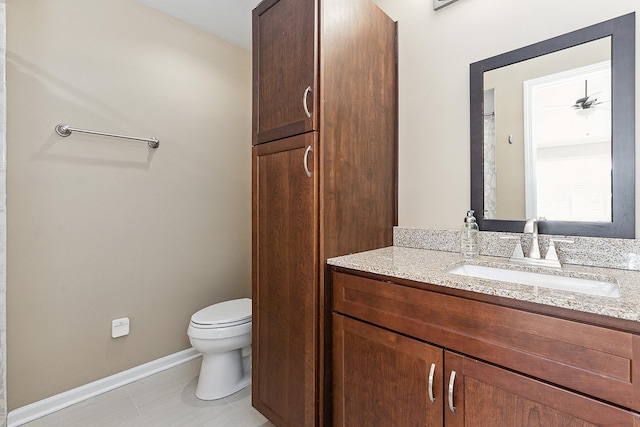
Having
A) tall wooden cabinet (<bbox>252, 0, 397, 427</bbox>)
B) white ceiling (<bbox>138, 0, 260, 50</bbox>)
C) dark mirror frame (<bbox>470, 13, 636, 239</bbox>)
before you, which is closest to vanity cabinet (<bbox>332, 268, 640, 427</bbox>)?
tall wooden cabinet (<bbox>252, 0, 397, 427</bbox>)

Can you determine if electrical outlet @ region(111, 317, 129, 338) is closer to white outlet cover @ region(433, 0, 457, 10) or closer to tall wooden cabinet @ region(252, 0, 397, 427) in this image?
tall wooden cabinet @ region(252, 0, 397, 427)

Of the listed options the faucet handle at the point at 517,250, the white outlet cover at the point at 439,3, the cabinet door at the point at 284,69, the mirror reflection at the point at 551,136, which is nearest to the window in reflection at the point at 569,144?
the mirror reflection at the point at 551,136

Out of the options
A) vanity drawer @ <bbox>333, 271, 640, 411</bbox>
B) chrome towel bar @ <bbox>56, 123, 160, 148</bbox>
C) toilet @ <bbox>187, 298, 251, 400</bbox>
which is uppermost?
chrome towel bar @ <bbox>56, 123, 160, 148</bbox>

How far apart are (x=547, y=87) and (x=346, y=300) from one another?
3.89 ft

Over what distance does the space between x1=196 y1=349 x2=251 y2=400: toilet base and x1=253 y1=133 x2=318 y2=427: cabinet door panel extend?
38cm

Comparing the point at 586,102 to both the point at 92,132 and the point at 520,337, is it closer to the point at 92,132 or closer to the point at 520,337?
the point at 520,337

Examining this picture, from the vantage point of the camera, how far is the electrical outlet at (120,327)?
193 cm

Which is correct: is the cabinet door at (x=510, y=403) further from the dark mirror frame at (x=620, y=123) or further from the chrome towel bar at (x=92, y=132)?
the chrome towel bar at (x=92, y=132)

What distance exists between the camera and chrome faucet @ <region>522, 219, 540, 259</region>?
1.19 meters

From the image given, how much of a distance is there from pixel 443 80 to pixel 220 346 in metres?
1.88

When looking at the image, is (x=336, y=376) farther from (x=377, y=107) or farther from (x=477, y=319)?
(x=377, y=107)

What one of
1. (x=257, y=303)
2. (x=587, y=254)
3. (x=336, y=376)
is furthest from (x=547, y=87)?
(x=257, y=303)

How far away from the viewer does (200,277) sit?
2369 mm

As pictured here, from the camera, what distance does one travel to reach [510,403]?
0.82m
